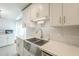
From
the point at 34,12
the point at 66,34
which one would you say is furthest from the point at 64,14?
the point at 34,12

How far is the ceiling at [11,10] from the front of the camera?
5.22 feet

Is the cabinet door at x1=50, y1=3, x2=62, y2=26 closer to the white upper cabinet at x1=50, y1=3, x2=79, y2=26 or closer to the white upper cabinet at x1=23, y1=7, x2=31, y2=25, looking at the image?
the white upper cabinet at x1=50, y1=3, x2=79, y2=26

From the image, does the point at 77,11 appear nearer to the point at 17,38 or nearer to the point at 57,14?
the point at 57,14

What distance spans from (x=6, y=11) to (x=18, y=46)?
2.21ft

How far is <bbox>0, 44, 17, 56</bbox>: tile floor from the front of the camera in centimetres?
166

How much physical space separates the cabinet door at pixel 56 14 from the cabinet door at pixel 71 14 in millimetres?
105

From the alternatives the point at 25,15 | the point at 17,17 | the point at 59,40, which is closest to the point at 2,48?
the point at 17,17

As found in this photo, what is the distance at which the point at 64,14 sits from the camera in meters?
1.45

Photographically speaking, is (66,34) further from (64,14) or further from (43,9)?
(43,9)

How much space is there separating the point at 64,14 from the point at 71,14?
0.15 metres

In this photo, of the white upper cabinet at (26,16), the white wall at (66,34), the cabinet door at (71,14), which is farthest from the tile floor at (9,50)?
the cabinet door at (71,14)

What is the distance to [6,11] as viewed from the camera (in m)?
1.64

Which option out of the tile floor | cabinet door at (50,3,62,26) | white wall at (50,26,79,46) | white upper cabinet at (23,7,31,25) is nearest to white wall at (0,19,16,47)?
the tile floor

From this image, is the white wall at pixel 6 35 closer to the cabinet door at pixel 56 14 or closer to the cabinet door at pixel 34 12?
the cabinet door at pixel 34 12
